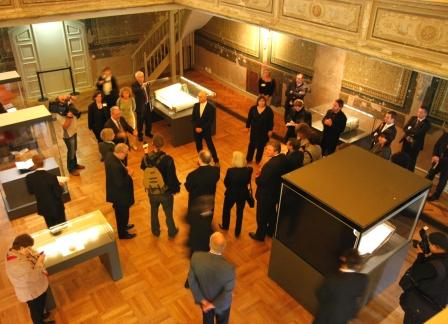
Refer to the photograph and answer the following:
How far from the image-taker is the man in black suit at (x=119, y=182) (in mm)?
5039

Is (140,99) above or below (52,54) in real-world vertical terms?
below

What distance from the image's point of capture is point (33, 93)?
10.6m

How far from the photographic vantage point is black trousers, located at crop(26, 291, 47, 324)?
13.5 ft

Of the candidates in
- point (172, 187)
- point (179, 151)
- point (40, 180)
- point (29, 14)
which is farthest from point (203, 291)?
point (29, 14)

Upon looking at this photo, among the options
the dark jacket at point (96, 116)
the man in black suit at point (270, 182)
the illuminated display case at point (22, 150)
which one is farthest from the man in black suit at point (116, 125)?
the man in black suit at point (270, 182)

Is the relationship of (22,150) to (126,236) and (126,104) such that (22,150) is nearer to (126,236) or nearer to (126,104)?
(126,104)

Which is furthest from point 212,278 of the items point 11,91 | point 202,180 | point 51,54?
point 51,54

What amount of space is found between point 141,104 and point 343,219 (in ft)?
17.4

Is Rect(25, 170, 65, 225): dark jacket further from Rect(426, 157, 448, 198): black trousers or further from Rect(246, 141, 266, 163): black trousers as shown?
Rect(426, 157, 448, 198): black trousers

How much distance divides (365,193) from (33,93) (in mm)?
9413

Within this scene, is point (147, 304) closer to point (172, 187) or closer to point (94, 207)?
point (172, 187)

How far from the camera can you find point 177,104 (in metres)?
8.43

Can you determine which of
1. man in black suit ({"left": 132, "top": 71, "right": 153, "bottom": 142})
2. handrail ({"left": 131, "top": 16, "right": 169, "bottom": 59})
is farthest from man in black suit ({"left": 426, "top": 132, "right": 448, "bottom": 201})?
handrail ({"left": 131, "top": 16, "right": 169, "bottom": 59})

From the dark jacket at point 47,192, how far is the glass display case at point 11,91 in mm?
3792
